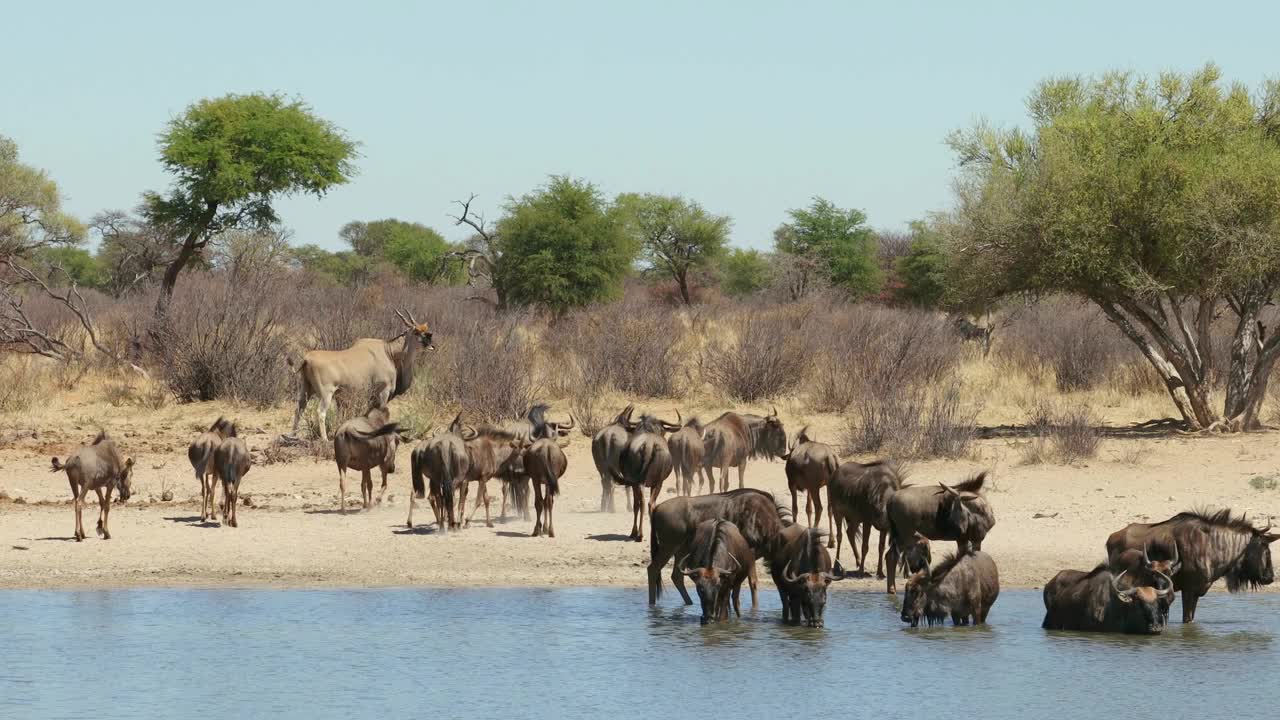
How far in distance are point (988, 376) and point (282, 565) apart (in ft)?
60.7

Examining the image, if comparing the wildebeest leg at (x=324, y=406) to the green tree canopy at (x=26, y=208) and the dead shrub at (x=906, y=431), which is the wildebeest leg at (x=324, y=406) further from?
the green tree canopy at (x=26, y=208)

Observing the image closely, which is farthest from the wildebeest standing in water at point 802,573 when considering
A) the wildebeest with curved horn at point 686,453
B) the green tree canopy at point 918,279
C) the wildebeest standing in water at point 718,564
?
the green tree canopy at point 918,279

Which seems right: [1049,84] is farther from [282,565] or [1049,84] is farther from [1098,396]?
[282,565]

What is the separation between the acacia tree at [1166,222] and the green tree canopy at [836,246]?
33.9 metres

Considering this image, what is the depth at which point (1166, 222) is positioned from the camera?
2294 centimetres

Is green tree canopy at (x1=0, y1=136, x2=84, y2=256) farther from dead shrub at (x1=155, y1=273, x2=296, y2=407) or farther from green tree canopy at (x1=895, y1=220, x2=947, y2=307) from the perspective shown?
green tree canopy at (x1=895, y1=220, x2=947, y2=307)

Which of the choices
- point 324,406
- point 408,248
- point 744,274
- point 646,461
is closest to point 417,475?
point 646,461

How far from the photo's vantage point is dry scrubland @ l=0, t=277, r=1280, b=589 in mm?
15312

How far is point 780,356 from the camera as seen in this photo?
26.8m

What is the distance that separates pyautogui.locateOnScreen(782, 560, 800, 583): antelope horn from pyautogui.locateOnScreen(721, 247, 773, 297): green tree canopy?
50.4m

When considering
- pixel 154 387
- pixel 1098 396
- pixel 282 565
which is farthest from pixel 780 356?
pixel 282 565

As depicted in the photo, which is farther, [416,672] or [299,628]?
[299,628]

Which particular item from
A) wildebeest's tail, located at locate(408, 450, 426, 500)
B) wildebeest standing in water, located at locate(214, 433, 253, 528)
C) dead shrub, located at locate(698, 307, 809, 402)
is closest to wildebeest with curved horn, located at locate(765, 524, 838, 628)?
wildebeest's tail, located at locate(408, 450, 426, 500)

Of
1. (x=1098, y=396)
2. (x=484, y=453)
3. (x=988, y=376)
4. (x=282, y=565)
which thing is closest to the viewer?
(x=282, y=565)
